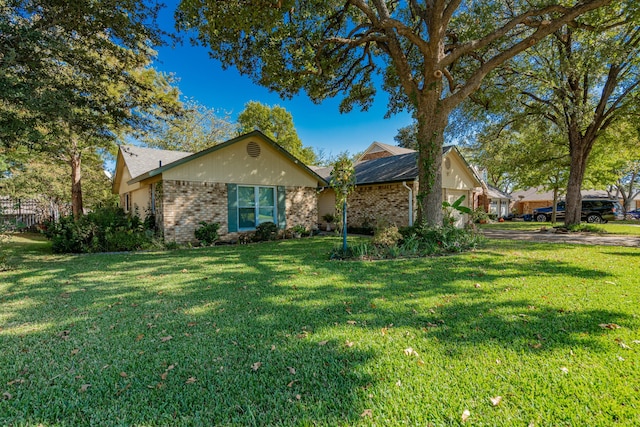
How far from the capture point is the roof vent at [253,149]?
12430mm

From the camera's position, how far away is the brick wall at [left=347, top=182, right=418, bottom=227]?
14.3m

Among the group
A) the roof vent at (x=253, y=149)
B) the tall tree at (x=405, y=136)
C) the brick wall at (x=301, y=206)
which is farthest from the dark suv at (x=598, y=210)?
the roof vent at (x=253, y=149)

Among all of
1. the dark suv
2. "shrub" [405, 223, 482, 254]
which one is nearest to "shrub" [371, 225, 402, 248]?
"shrub" [405, 223, 482, 254]

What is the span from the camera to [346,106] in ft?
44.0

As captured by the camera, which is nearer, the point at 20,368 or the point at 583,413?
the point at 583,413

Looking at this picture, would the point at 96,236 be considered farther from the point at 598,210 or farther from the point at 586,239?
the point at 598,210

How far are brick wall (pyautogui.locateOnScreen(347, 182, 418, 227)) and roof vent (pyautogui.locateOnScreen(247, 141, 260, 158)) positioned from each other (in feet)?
20.5

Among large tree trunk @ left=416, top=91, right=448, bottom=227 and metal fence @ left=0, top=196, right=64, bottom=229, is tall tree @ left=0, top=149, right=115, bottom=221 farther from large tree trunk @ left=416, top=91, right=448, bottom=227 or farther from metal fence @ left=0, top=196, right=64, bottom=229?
large tree trunk @ left=416, top=91, right=448, bottom=227

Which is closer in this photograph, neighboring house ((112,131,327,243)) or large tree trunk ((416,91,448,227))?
large tree trunk ((416,91,448,227))

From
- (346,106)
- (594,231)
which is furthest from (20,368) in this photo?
(594,231)

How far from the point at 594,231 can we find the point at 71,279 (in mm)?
20578

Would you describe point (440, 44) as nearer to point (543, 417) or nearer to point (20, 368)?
point (543, 417)

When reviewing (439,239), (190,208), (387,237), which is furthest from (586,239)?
(190,208)

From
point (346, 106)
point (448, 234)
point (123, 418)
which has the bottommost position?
point (123, 418)
